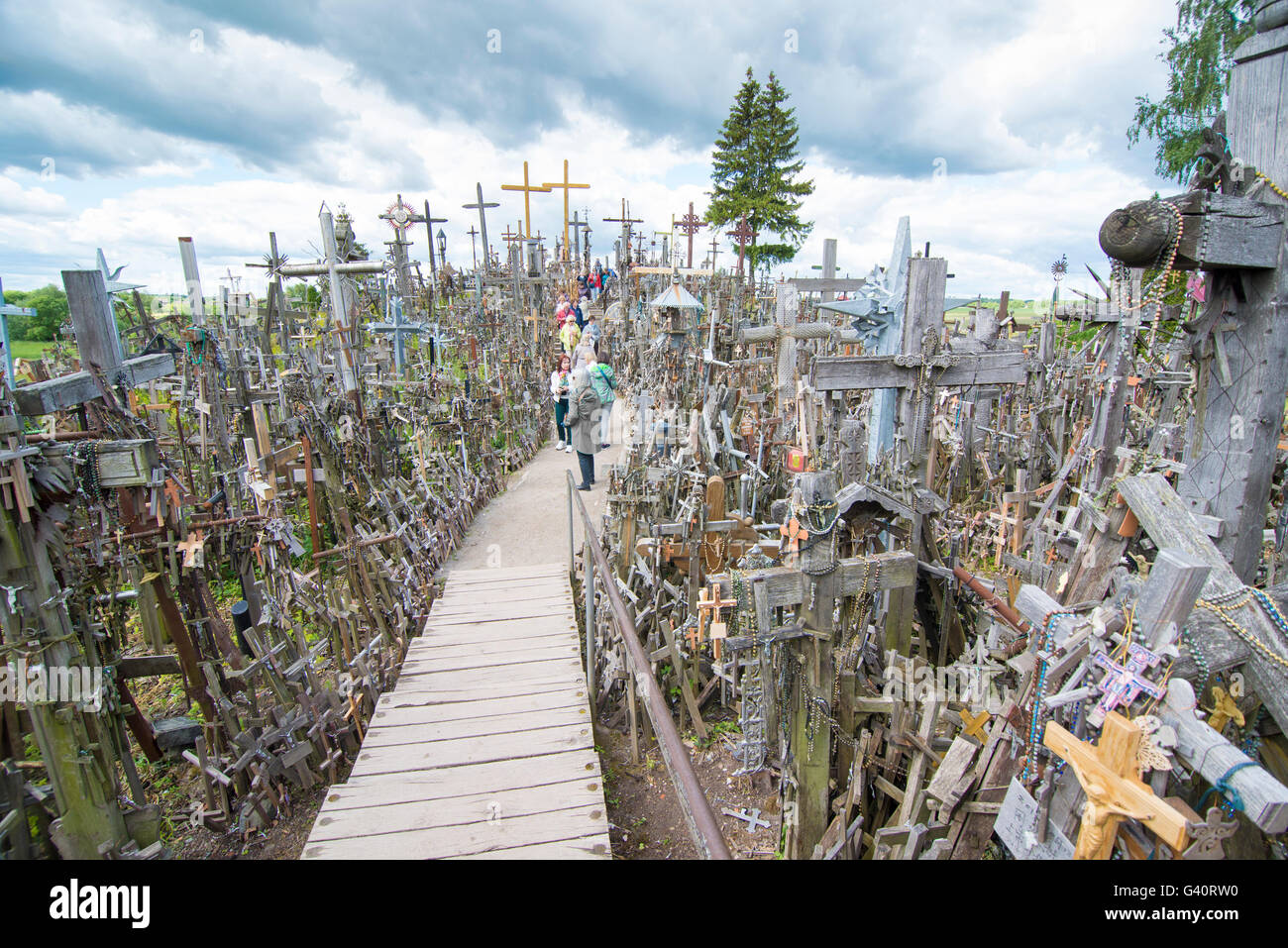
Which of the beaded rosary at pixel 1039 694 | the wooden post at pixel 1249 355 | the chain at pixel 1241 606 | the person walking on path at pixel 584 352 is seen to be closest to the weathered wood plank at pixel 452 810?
the beaded rosary at pixel 1039 694

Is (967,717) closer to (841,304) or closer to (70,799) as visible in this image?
(841,304)

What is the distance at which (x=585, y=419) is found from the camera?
343 inches

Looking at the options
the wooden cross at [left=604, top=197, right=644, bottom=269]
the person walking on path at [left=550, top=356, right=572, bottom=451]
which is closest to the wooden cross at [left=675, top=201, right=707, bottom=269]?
the wooden cross at [left=604, top=197, right=644, bottom=269]

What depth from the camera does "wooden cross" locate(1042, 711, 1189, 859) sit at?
1660 mm

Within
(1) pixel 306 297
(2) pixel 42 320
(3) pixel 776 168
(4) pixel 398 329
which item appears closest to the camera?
(4) pixel 398 329

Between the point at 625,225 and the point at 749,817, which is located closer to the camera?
the point at 749,817

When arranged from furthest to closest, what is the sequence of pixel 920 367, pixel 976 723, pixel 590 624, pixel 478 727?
1. pixel 920 367
2. pixel 590 624
3. pixel 478 727
4. pixel 976 723

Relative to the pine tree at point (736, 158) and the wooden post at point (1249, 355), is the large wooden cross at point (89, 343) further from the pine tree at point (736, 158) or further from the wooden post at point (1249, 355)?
the pine tree at point (736, 158)

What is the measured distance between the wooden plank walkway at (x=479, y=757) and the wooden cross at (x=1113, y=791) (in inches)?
86.5

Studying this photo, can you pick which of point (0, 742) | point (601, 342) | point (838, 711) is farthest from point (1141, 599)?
point (601, 342)

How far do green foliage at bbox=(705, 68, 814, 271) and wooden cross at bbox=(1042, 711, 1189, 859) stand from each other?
28.2 m

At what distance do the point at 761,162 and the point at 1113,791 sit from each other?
3104 cm

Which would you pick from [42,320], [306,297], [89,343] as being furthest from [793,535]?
[42,320]

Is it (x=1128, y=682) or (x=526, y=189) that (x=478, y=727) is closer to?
(x=1128, y=682)
